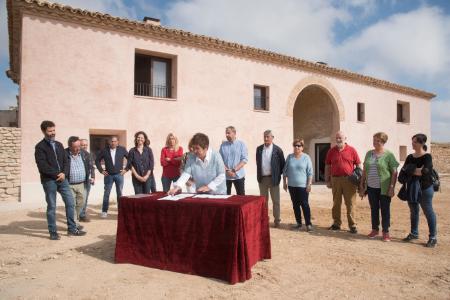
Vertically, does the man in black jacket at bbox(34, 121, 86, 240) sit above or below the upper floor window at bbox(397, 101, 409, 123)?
below

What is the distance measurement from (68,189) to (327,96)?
13.6 metres

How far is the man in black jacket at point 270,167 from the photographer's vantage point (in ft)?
20.8

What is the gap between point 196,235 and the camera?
387cm

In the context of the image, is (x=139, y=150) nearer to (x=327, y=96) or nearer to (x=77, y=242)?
(x=77, y=242)

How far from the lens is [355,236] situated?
19.0 ft

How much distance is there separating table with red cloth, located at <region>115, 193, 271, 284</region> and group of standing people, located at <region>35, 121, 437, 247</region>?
1.67ft

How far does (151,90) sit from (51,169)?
260 inches

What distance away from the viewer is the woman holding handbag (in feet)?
17.6

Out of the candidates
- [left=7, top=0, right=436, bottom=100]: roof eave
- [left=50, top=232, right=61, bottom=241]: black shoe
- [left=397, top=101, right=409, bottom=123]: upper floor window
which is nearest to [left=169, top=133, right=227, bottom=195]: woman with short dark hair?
→ [left=50, top=232, right=61, bottom=241]: black shoe

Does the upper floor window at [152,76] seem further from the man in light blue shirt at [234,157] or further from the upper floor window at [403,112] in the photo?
the upper floor window at [403,112]

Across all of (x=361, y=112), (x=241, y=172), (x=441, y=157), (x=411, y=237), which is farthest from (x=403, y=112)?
(x=241, y=172)

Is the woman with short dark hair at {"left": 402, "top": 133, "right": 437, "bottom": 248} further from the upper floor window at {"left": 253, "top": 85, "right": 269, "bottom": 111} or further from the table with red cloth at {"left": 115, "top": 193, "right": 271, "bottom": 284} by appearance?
the upper floor window at {"left": 253, "top": 85, "right": 269, "bottom": 111}

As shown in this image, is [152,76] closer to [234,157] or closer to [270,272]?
[234,157]

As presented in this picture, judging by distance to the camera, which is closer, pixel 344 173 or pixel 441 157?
pixel 344 173
